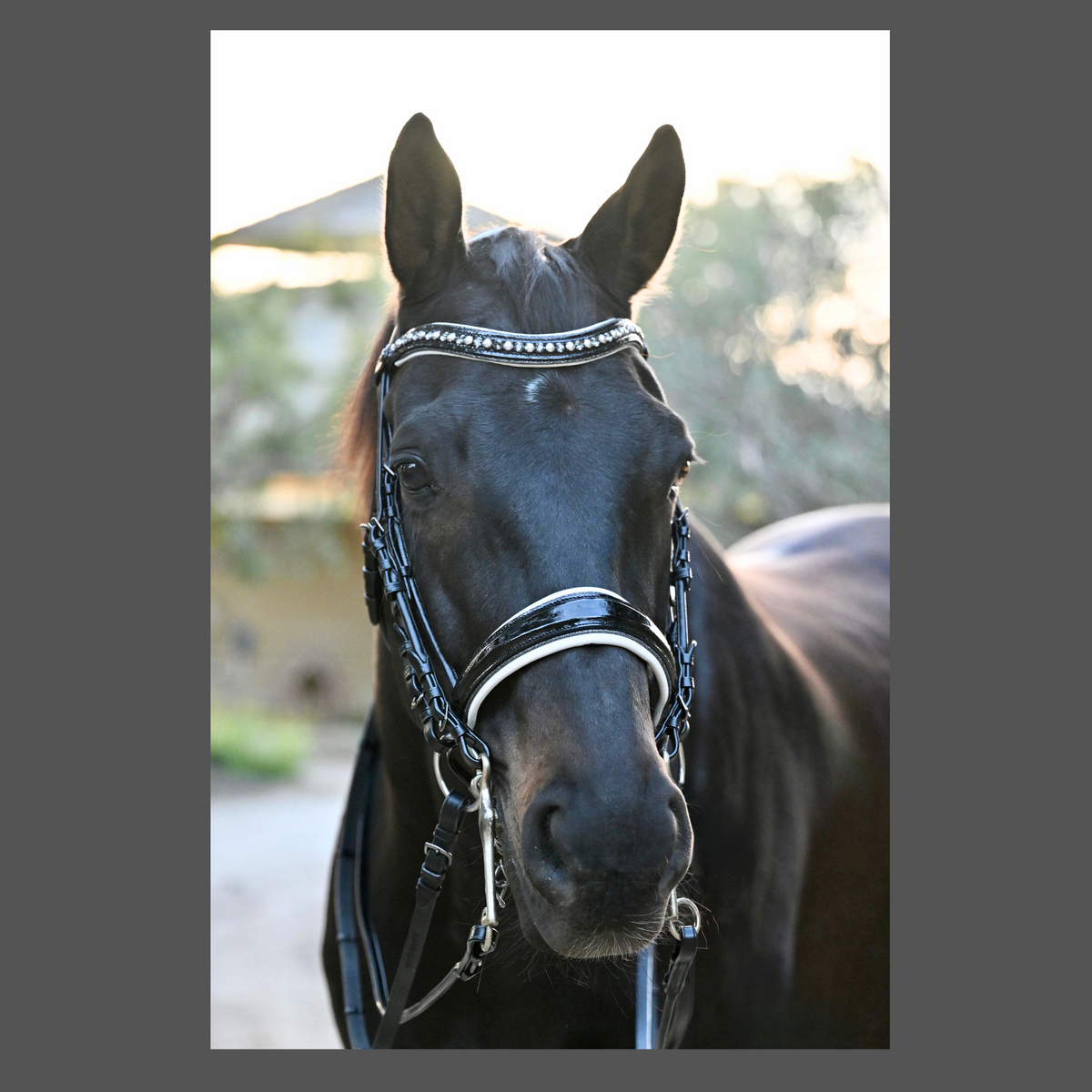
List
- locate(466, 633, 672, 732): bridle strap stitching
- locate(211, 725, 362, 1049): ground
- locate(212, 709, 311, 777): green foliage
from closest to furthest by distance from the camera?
locate(466, 633, 672, 732): bridle strap stitching, locate(211, 725, 362, 1049): ground, locate(212, 709, 311, 777): green foliage

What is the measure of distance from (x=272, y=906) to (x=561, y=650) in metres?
7.39

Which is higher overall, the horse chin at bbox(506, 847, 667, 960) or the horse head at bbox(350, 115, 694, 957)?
the horse head at bbox(350, 115, 694, 957)

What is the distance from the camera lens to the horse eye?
194cm

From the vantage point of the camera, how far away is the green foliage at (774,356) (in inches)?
472

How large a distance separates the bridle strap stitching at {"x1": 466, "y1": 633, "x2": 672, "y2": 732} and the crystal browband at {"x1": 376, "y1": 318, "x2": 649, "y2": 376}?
0.63 metres

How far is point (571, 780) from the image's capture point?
1.58 m

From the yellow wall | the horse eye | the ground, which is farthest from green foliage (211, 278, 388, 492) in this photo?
the horse eye

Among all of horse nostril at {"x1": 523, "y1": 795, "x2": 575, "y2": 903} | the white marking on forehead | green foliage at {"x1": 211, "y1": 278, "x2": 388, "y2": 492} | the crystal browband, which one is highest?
green foliage at {"x1": 211, "y1": 278, "x2": 388, "y2": 492}

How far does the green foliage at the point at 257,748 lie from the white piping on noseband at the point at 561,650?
1019cm

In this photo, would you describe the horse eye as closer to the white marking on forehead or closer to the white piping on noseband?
the white marking on forehead

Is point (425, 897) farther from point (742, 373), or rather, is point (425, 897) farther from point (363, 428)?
point (742, 373)

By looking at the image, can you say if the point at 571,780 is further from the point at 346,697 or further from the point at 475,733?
the point at 346,697

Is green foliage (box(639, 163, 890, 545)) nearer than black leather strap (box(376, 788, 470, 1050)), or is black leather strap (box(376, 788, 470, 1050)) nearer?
black leather strap (box(376, 788, 470, 1050))

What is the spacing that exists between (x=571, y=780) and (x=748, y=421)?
11.8m
